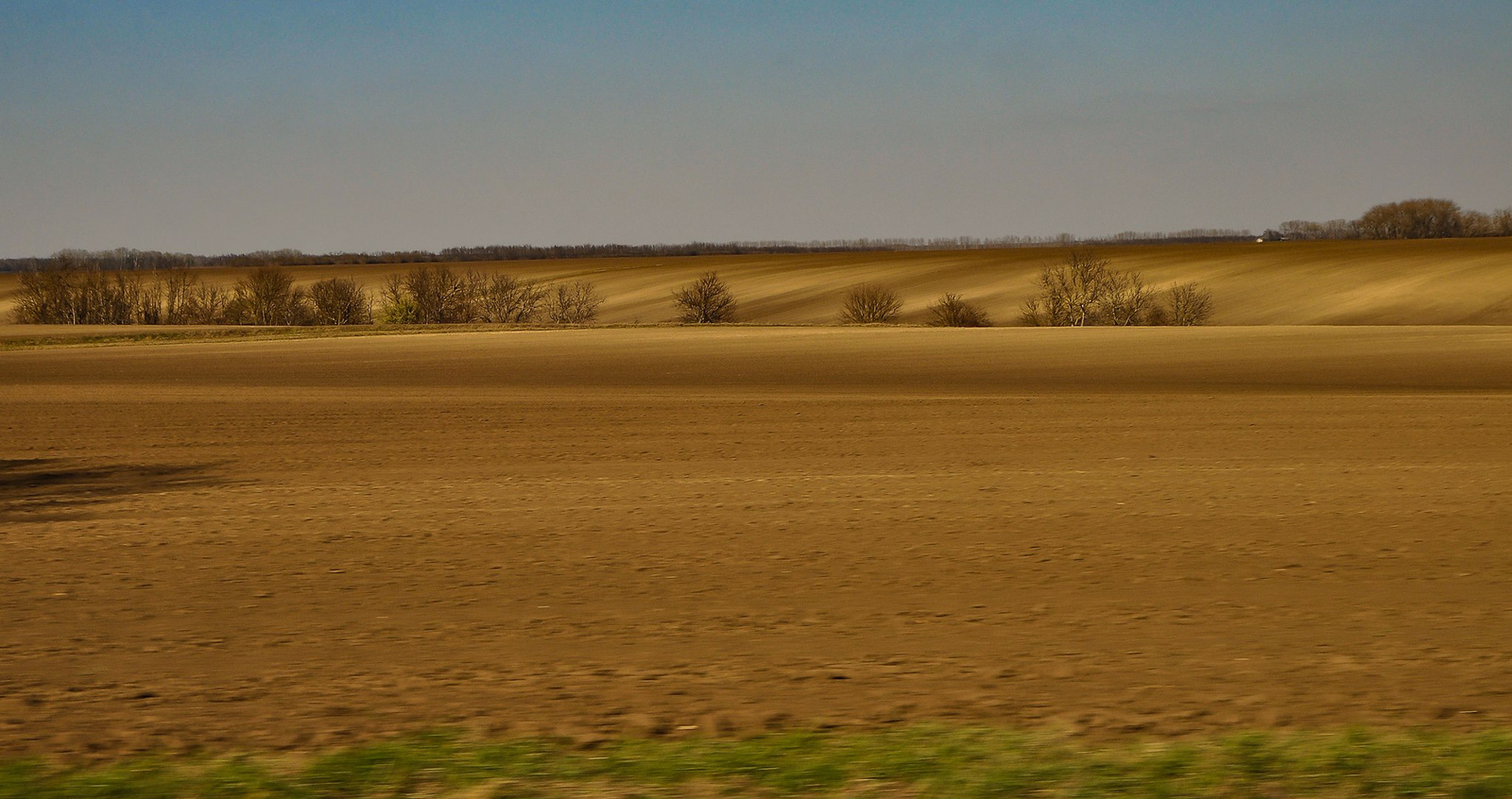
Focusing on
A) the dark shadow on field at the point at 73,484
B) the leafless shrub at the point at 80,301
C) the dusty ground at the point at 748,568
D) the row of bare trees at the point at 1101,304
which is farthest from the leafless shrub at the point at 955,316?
the dark shadow on field at the point at 73,484

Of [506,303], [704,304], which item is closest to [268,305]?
[506,303]

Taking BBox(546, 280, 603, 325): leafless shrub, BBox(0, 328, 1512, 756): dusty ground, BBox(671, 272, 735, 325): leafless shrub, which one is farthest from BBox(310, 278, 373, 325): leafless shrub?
BBox(0, 328, 1512, 756): dusty ground

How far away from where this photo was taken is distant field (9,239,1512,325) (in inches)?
2854

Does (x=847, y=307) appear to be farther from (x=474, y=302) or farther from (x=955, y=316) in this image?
(x=474, y=302)

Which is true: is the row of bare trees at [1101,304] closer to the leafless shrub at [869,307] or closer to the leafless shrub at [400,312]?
the leafless shrub at [869,307]

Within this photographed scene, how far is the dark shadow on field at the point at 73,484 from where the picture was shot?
1405cm

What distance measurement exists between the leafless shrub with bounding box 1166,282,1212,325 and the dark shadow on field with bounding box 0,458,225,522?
61.0 meters

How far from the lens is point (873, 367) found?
36719 millimetres

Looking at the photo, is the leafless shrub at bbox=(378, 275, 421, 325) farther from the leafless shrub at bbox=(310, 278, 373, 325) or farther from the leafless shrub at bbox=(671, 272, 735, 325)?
the leafless shrub at bbox=(671, 272, 735, 325)

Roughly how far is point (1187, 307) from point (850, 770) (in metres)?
72.1

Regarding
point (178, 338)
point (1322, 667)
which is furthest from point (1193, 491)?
point (178, 338)

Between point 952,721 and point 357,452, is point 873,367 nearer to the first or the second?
point 357,452

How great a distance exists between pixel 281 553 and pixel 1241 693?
775 cm

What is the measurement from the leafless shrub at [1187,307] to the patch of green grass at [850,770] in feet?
223
